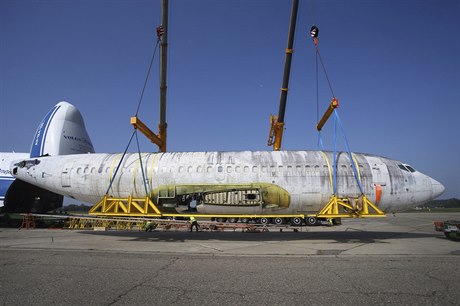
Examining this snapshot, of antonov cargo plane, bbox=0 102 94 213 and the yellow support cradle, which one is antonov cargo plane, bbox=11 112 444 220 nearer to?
the yellow support cradle

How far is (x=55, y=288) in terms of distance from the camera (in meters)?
6.25

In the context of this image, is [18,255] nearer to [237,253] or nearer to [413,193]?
[237,253]

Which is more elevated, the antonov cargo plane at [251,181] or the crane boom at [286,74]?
the crane boom at [286,74]

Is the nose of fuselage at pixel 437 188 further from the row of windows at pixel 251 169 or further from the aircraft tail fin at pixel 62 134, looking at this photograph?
the aircraft tail fin at pixel 62 134

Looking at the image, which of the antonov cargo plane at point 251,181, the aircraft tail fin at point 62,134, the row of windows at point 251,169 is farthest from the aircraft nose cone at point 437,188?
the aircraft tail fin at point 62,134

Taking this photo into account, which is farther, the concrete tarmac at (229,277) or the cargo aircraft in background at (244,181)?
the cargo aircraft in background at (244,181)

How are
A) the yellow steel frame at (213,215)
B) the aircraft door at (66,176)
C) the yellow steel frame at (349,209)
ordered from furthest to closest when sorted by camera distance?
the aircraft door at (66,176) < the yellow steel frame at (213,215) < the yellow steel frame at (349,209)

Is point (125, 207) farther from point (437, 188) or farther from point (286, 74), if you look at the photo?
point (286, 74)

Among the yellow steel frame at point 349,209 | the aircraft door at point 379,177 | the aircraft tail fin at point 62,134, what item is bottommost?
the yellow steel frame at point 349,209

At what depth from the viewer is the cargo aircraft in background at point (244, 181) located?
1524 centimetres

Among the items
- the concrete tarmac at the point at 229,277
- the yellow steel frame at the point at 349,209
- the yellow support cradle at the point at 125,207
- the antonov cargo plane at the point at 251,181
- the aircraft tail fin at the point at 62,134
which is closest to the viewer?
the concrete tarmac at the point at 229,277

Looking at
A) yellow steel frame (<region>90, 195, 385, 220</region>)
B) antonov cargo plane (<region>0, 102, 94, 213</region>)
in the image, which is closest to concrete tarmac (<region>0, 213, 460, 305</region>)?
yellow steel frame (<region>90, 195, 385, 220</region>)

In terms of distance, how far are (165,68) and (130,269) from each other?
71.4 feet

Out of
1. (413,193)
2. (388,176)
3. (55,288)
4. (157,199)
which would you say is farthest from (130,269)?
(413,193)
